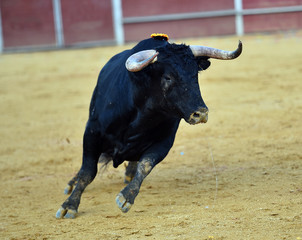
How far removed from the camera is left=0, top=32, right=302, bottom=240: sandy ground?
3.64 meters

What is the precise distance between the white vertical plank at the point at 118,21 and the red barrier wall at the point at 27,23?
60.3 inches

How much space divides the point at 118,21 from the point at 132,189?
11.3 meters

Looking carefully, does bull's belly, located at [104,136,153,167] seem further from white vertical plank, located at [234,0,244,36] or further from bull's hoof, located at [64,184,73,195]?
white vertical plank, located at [234,0,244,36]

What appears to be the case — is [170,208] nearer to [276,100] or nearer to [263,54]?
[276,100]

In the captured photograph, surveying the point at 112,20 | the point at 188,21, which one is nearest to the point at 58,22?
the point at 112,20

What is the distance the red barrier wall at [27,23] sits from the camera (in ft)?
47.6

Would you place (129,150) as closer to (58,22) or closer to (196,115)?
(196,115)

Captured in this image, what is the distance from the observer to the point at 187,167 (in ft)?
17.4

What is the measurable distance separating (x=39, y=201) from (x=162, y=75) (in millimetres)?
1512

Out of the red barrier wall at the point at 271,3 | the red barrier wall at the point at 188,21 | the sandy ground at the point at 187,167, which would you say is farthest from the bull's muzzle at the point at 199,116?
the red barrier wall at the point at 271,3

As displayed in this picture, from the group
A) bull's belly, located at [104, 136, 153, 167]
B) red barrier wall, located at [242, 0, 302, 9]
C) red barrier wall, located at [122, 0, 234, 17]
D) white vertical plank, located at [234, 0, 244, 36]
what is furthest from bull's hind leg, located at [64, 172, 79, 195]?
red barrier wall, located at [242, 0, 302, 9]

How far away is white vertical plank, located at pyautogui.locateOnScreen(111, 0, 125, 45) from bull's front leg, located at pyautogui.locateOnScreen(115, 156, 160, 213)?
1088cm

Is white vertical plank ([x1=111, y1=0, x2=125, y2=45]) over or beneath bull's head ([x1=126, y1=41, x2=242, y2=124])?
beneath

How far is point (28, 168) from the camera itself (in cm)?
568
